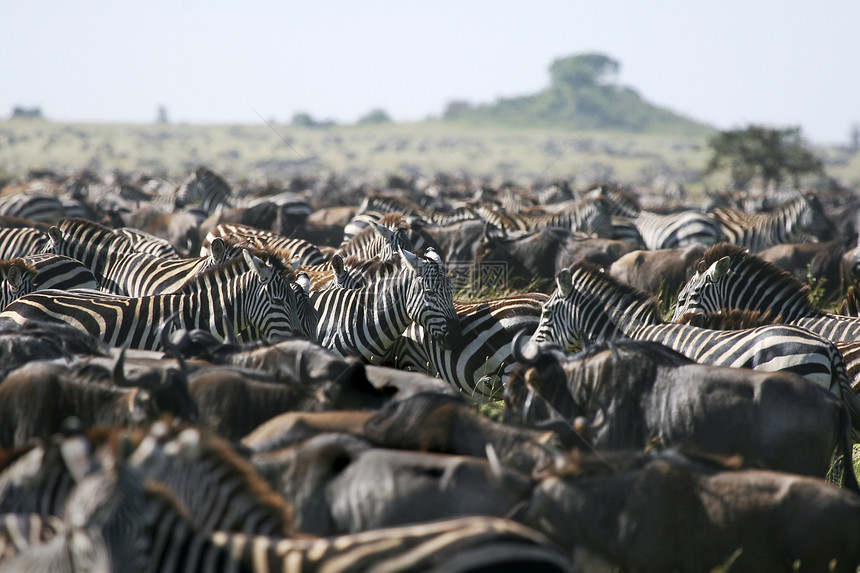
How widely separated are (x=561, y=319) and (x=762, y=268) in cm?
235

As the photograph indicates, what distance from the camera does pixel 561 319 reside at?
6387 mm

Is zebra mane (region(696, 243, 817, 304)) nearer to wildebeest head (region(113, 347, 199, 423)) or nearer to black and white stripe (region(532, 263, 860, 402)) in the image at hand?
black and white stripe (region(532, 263, 860, 402))

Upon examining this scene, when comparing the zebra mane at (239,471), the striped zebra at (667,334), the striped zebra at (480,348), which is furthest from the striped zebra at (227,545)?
the striped zebra at (480,348)

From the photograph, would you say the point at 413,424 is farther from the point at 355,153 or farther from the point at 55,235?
the point at 355,153

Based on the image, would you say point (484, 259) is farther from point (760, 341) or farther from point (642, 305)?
point (760, 341)

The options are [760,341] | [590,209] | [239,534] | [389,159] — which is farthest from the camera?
[389,159]

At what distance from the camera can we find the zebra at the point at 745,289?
745 centimetres

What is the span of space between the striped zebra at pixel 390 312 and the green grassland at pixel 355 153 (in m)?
40.5

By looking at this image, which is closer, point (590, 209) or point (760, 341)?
point (760, 341)

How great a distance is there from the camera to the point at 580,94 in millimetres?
105250

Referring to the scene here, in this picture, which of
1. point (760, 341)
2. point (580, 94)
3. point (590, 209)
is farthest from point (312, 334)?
point (580, 94)

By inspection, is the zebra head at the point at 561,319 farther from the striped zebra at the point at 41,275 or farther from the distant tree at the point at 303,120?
the distant tree at the point at 303,120

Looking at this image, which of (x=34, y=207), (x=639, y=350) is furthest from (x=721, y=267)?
(x=34, y=207)

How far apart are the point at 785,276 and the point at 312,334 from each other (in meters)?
4.10
